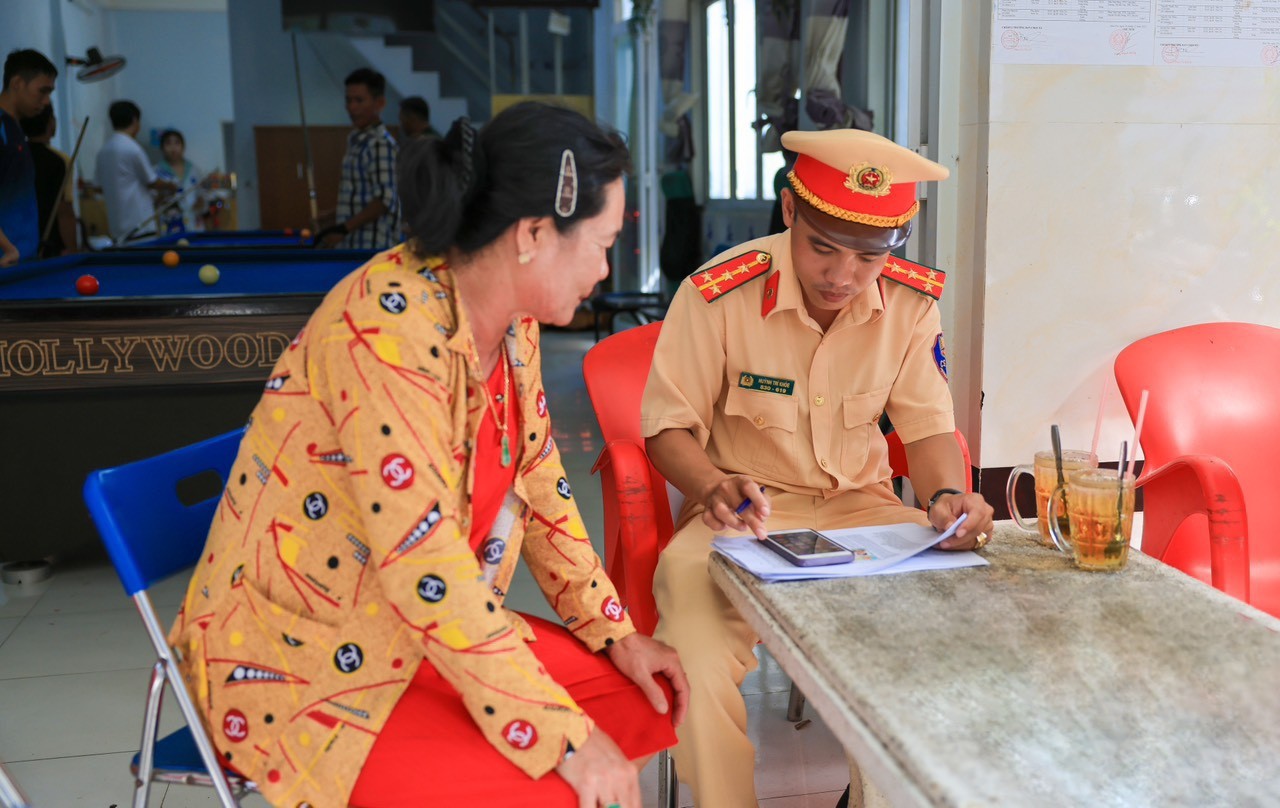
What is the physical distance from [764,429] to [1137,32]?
140cm

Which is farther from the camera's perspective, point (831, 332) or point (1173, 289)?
point (1173, 289)

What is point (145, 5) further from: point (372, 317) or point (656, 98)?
point (372, 317)

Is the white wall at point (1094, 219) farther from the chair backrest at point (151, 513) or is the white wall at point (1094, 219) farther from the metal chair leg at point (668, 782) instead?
the chair backrest at point (151, 513)

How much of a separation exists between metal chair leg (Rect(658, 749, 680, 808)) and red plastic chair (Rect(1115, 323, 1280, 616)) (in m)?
0.91

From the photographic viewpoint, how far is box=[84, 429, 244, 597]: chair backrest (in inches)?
52.7

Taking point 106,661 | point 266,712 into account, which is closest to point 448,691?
point 266,712

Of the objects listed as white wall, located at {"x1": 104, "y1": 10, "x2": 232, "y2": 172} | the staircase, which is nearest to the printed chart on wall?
the staircase

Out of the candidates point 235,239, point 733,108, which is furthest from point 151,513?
point 733,108

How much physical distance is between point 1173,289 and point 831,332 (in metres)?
1.18

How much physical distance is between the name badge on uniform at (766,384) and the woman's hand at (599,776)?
91 centimetres

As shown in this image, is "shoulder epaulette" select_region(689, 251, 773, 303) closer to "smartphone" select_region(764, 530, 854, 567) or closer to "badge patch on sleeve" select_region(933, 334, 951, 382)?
"badge patch on sleeve" select_region(933, 334, 951, 382)

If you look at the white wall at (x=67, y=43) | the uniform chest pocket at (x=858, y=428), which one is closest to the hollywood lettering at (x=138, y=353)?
the uniform chest pocket at (x=858, y=428)

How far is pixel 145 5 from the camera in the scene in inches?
528

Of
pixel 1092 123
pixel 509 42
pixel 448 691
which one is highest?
pixel 509 42
